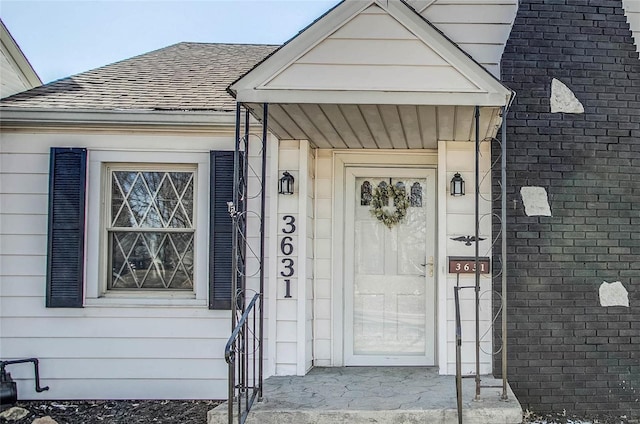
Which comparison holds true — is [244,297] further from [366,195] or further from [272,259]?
[366,195]

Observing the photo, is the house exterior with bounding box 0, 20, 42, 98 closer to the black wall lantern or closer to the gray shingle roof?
the gray shingle roof

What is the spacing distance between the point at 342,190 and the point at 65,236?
2628 mm

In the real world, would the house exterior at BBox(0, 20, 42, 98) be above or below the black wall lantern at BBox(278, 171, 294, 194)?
above

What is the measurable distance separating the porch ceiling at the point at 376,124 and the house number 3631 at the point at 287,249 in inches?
30.1

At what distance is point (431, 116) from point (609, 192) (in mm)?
2035

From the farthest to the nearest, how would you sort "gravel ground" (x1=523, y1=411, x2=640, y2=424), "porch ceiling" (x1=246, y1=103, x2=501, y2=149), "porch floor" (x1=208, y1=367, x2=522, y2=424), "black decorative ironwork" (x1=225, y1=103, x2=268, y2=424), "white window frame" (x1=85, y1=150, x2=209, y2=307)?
1. "white window frame" (x1=85, y1=150, x2=209, y2=307)
2. "gravel ground" (x1=523, y1=411, x2=640, y2=424)
3. "porch ceiling" (x1=246, y1=103, x2=501, y2=149)
4. "porch floor" (x1=208, y1=367, x2=522, y2=424)
5. "black decorative ironwork" (x1=225, y1=103, x2=268, y2=424)

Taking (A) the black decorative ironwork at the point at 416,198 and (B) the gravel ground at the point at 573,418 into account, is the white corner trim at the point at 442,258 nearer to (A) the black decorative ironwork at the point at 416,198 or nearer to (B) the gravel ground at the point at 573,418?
(A) the black decorative ironwork at the point at 416,198

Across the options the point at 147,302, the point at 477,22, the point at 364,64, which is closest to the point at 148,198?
the point at 147,302

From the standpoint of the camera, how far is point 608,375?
5035 mm

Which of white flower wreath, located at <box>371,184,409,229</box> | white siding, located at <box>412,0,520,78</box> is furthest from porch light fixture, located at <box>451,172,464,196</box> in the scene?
white siding, located at <box>412,0,520,78</box>

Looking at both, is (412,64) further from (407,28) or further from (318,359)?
(318,359)

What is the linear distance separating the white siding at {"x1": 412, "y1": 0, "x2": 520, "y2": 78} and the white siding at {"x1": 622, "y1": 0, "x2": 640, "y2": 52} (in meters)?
1.08

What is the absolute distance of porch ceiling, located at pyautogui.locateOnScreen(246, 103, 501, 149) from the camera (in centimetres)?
410

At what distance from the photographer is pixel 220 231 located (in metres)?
5.15
